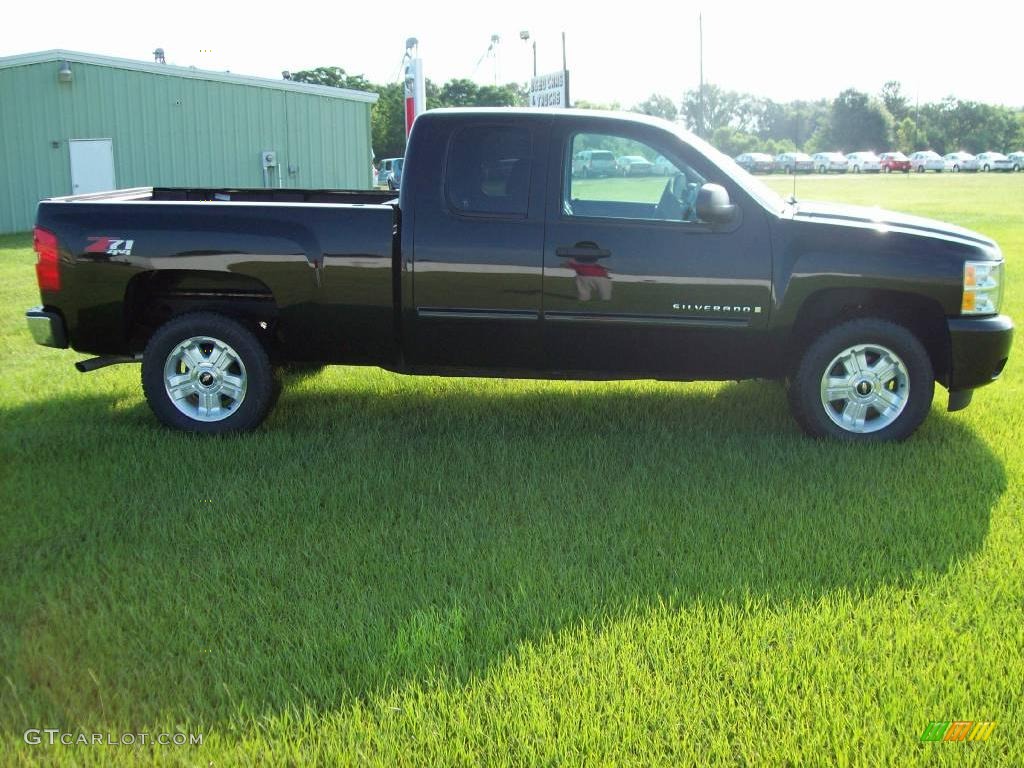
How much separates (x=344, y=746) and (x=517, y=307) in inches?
138

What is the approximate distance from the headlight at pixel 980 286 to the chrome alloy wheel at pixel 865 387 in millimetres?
524

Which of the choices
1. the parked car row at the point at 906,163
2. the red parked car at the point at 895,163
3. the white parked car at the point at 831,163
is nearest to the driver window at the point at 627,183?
the parked car row at the point at 906,163

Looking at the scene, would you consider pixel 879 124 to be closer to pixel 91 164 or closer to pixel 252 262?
pixel 91 164

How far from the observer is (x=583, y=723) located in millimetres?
3363

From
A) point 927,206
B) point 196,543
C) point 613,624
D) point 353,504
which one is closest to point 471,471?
point 353,504

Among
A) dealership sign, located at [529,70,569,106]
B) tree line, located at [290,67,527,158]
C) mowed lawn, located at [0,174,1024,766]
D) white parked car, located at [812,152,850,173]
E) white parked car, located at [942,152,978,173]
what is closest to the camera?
mowed lawn, located at [0,174,1024,766]

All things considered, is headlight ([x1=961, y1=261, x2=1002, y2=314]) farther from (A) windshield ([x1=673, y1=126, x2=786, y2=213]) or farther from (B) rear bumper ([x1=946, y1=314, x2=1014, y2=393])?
(A) windshield ([x1=673, y1=126, x2=786, y2=213])

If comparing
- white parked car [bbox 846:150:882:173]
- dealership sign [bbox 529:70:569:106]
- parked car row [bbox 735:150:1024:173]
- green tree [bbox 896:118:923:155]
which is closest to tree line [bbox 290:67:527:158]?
parked car row [bbox 735:150:1024:173]

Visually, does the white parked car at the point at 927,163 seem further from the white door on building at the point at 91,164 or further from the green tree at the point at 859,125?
the white door on building at the point at 91,164

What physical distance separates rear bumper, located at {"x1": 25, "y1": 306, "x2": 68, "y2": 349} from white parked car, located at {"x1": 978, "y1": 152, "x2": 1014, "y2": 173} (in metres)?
75.5

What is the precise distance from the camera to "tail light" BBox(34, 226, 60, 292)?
259 inches

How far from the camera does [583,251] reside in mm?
6312

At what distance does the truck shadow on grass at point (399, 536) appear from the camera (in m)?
3.78

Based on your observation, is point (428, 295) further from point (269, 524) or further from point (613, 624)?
point (613, 624)
